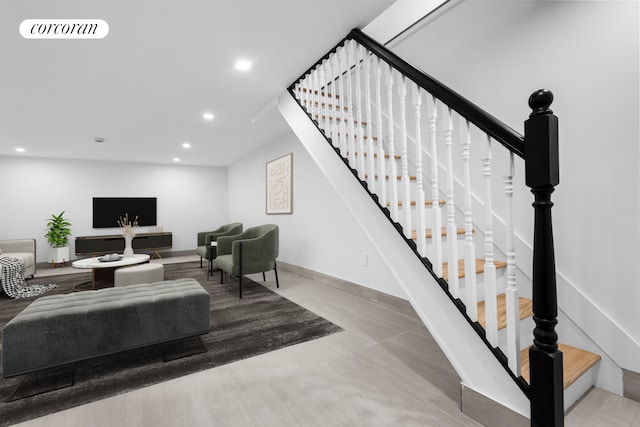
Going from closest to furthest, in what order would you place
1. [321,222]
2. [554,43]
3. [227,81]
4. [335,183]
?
[554,43] → [335,183] → [227,81] → [321,222]

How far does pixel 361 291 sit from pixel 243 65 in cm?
281

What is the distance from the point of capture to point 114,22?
6.82ft

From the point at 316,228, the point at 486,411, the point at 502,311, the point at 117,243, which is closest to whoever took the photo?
the point at 486,411

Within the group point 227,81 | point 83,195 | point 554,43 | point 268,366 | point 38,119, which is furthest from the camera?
point 83,195

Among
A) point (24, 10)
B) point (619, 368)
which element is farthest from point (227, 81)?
point (619, 368)

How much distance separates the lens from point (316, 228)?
4.50 m

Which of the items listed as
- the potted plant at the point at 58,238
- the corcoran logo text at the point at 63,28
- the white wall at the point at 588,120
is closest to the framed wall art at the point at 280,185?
the corcoran logo text at the point at 63,28

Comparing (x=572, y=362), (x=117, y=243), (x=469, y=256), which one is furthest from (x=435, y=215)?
(x=117, y=243)

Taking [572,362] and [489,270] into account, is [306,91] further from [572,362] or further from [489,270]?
[572,362]

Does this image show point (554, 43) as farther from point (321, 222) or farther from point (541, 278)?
point (321, 222)

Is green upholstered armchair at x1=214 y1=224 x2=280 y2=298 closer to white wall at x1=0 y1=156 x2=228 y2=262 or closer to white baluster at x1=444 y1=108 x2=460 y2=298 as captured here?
white baluster at x1=444 y1=108 x2=460 y2=298

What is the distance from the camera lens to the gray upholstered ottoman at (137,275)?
3.46m

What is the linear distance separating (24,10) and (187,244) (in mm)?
6520

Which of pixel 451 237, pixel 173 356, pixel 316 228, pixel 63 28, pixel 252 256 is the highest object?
pixel 63 28
